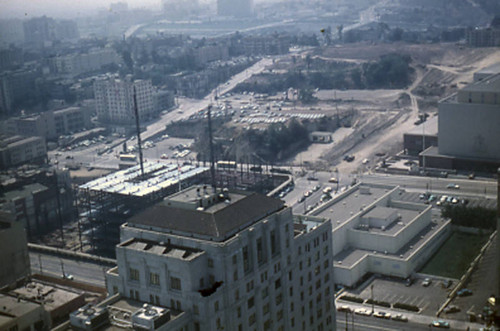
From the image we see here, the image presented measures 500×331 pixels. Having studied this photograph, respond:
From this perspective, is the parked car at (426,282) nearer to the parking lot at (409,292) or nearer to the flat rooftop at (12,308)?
the parking lot at (409,292)

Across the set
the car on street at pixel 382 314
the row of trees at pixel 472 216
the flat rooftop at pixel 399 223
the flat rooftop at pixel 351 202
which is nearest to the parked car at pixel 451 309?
the car on street at pixel 382 314

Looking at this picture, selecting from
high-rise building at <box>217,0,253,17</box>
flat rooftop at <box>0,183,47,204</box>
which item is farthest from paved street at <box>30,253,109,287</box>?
high-rise building at <box>217,0,253,17</box>

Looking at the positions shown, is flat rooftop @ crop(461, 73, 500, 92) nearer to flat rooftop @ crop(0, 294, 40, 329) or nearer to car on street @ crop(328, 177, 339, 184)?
car on street @ crop(328, 177, 339, 184)

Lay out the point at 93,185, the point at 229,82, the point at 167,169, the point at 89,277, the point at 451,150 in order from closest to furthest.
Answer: the point at 89,277
the point at 93,185
the point at 167,169
the point at 451,150
the point at 229,82

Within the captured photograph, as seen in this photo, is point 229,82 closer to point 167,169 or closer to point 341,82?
point 341,82

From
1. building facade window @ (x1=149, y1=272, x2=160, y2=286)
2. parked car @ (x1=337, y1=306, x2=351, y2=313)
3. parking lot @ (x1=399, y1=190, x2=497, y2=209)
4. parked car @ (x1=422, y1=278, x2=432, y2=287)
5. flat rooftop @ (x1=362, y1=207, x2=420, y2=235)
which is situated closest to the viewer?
building facade window @ (x1=149, y1=272, x2=160, y2=286)

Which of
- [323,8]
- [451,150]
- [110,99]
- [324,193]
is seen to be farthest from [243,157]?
[323,8]
